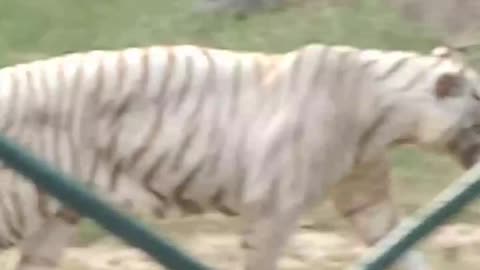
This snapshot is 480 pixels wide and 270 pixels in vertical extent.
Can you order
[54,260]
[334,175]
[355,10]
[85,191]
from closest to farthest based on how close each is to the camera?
[85,191]
[334,175]
[54,260]
[355,10]

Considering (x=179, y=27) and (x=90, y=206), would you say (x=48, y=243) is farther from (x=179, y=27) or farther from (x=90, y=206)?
(x=179, y=27)

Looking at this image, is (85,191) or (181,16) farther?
(181,16)

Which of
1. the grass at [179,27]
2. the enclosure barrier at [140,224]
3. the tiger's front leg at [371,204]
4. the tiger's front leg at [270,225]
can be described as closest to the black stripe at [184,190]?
the tiger's front leg at [270,225]

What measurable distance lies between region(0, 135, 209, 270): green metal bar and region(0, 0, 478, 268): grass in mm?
4958

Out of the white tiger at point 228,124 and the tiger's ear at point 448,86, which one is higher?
the tiger's ear at point 448,86

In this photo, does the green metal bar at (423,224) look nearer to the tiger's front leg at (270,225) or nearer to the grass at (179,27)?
the tiger's front leg at (270,225)

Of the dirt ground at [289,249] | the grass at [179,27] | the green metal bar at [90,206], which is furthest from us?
the grass at [179,27]

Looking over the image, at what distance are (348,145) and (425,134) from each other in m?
0.20

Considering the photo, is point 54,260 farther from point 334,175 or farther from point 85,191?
point 85,191

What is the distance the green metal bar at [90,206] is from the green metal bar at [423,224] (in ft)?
0.62

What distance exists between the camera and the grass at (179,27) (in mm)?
6293

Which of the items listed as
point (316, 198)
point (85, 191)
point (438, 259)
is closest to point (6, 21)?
point (438, 259)

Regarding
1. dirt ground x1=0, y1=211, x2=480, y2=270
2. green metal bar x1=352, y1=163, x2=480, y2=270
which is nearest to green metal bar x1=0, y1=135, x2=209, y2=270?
green metal bar x1=352, y1=163, x2=480, y2=270

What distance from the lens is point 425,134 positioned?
3268mm
